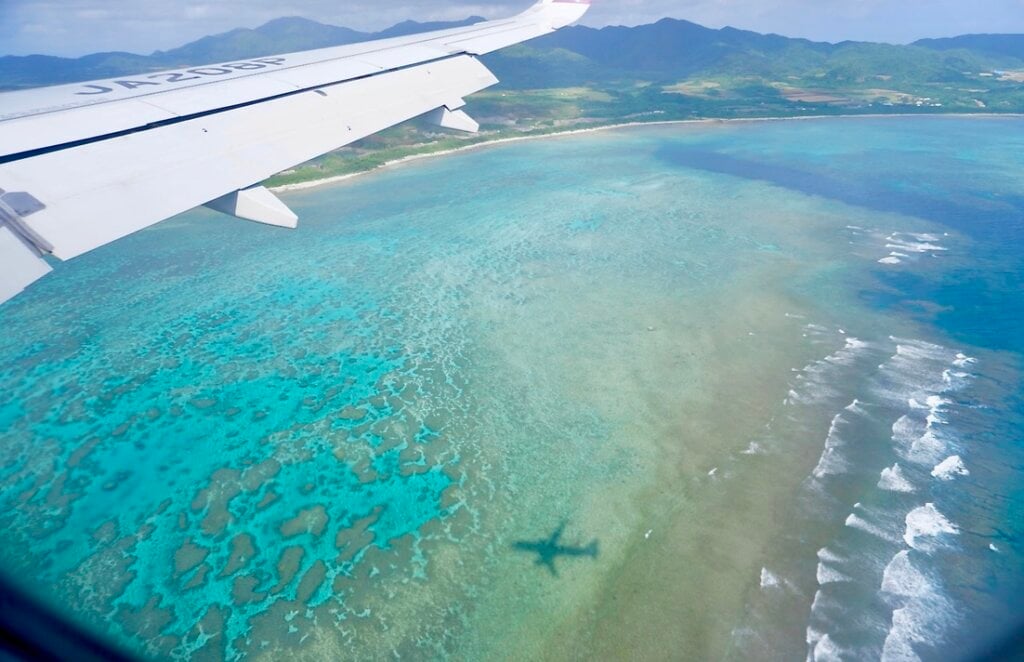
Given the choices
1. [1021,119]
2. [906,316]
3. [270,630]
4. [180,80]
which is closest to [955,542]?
[906,316]

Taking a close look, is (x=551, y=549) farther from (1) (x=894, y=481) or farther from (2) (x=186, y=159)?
(2) (x=186, y=159)

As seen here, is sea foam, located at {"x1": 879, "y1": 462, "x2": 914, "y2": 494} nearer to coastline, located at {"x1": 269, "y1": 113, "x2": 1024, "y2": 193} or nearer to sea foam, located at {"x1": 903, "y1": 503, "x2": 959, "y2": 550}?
sea foam, located at {"x1": 903, "y1": 503, "x2": 959, "y2": 550}

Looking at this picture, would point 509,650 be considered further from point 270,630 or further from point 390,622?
point 270,630

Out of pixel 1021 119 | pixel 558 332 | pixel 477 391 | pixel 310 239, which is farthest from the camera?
pixel 1021 119

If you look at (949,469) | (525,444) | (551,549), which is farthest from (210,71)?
(949,469)

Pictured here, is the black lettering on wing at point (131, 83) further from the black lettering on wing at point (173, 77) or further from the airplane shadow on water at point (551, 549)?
the airplane shadow on water at point (551, 549)

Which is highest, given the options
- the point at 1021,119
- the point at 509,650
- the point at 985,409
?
the point at 1021,119

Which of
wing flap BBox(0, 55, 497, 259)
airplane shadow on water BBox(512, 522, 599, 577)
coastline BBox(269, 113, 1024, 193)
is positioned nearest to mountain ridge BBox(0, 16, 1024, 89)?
coastline BBox(269, 113, 1024, 193)
